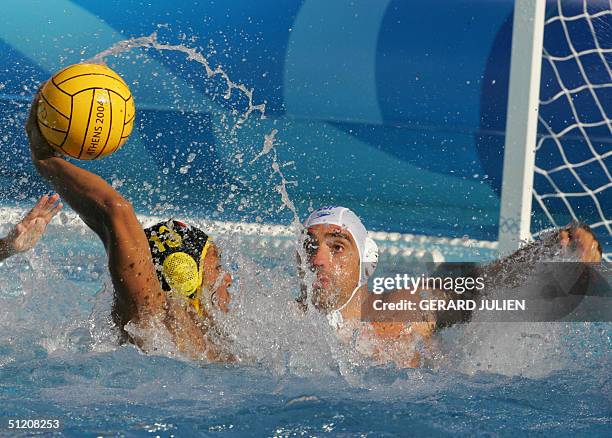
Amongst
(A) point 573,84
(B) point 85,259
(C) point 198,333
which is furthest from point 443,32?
(C) point 198,333

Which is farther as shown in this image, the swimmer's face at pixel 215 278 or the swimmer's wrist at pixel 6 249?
the swimmer's wrist at pixel 6 249

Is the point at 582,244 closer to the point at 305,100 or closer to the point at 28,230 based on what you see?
the point at 28,230

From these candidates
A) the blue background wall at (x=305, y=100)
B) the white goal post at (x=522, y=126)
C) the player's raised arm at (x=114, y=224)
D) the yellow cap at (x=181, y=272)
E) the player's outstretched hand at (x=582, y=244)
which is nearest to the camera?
the player's raised arm at (x=114, y=224)

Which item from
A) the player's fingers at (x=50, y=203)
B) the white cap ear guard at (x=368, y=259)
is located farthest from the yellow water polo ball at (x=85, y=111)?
the white cap ear guard at (x=368, y=259)

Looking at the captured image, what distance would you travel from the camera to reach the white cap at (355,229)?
2.90 m

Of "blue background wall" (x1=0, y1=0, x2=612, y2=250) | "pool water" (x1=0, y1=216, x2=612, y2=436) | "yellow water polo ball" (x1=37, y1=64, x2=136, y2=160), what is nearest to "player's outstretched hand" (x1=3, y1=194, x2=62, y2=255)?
"pool water" (x1=0, y1=216, x2=612, y2=436)

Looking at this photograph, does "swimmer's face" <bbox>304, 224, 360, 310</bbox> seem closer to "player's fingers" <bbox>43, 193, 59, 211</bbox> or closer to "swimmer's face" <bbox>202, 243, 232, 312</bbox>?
"swimmer's face" <bbox>202, 243, 232, 312</bbox>

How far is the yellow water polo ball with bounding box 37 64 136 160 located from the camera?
2.32 meters

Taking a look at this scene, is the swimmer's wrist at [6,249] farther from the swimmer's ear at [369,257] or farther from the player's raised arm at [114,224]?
the swimmer's ear at [369,257]

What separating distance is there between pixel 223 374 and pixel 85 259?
2.48 meters

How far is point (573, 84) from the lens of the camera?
526cm

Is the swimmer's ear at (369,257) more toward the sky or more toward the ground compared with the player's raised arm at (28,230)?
more toward the ground

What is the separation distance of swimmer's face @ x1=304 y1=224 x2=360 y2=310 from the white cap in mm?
20

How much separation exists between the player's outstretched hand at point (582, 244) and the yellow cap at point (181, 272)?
4.05ft
